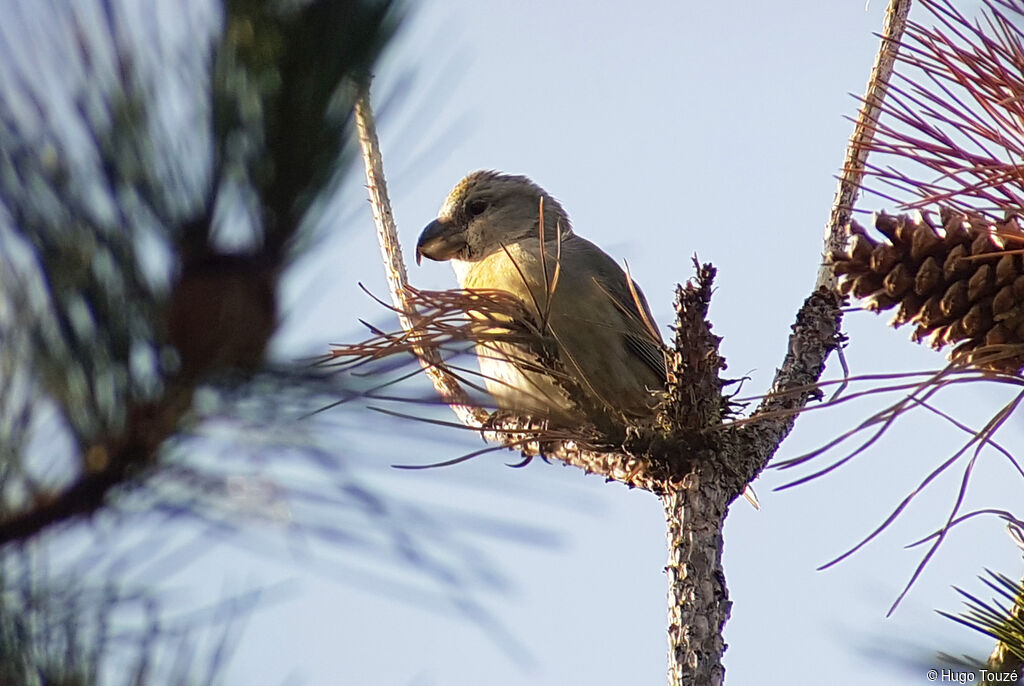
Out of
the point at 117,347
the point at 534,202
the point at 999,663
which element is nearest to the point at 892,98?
the point at 999,663

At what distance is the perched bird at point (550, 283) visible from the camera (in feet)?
9.56

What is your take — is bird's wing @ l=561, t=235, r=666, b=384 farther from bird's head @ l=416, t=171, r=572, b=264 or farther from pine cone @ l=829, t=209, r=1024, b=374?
pine cone @ l=829, t=209, r=1024, b=374

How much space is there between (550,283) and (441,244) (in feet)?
2.40

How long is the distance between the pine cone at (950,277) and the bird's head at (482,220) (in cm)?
307

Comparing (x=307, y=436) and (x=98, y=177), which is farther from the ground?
(x=98, y=177)

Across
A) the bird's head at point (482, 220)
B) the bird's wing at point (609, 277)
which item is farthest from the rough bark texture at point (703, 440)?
the bird's head at point (482, 220)

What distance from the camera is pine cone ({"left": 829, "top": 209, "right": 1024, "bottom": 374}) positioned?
5.76ft

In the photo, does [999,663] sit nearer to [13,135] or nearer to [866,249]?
[866,249]

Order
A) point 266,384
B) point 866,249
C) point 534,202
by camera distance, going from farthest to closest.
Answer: point 534,202
point 866,249
point 266,384

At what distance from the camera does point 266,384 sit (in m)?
1.34

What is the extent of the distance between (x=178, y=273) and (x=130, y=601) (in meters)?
0.40

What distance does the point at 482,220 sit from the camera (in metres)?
4.97

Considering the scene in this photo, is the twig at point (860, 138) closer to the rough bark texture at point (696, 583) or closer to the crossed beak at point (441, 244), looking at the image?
the rough bark texture at point (696, 583)

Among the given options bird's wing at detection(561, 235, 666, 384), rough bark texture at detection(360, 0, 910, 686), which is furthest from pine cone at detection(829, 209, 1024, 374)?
bird's wing at detection(561, 235, 666, 384)
